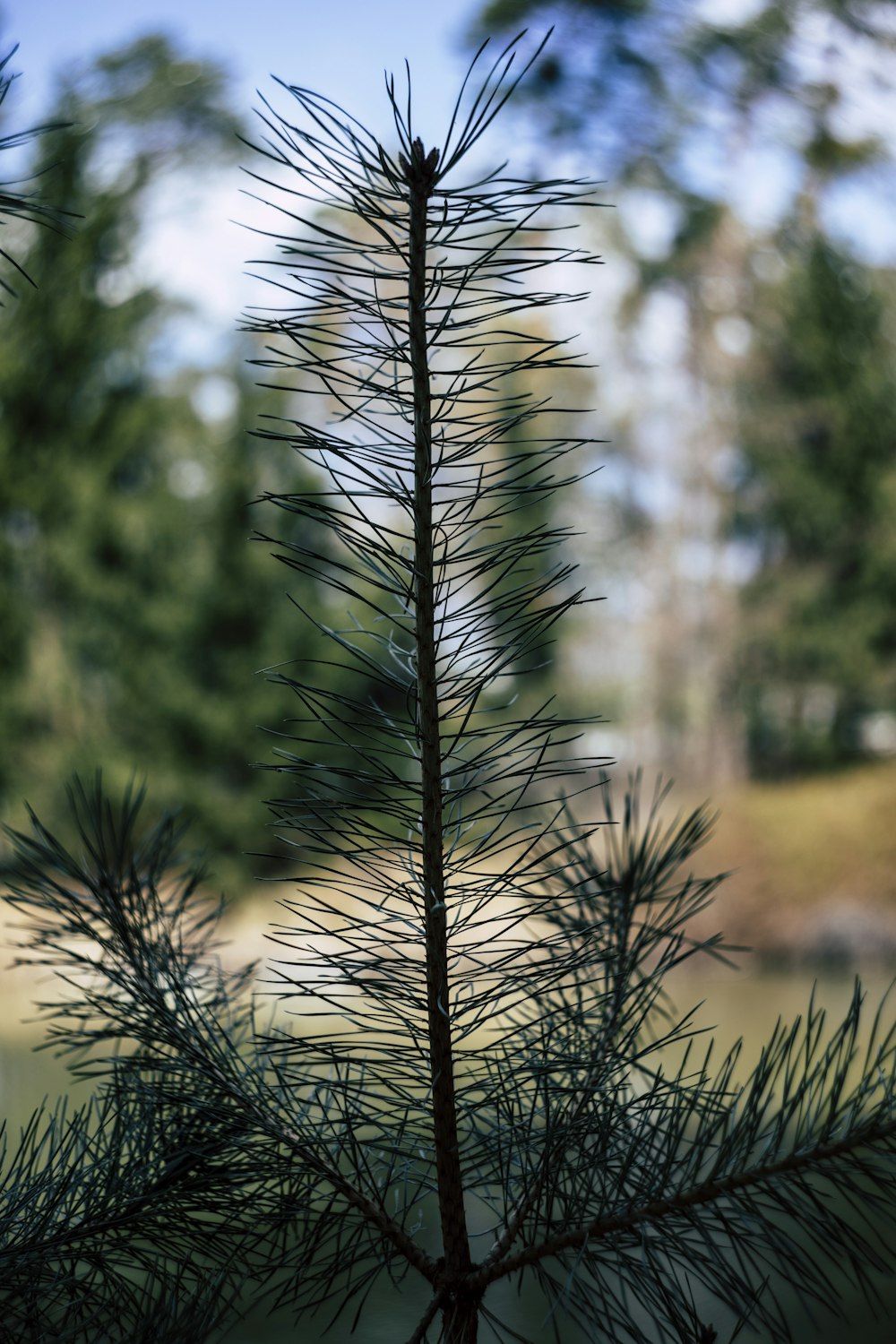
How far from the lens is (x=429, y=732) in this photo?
1.01ft

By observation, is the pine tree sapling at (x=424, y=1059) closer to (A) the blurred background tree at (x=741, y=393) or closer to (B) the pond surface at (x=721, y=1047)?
(B) the pond surface at (x=721, y=1047)

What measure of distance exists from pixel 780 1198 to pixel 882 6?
4417mm

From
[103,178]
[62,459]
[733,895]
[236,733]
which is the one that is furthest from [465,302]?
[103,178]

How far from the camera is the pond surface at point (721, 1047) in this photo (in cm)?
53

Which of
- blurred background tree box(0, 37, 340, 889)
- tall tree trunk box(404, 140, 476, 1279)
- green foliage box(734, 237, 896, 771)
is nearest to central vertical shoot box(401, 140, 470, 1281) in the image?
tall tree trunk box(404, 140, 476, 1279)

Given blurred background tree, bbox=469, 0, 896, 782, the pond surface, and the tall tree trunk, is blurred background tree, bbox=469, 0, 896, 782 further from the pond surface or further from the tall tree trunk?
the tall tree trunk

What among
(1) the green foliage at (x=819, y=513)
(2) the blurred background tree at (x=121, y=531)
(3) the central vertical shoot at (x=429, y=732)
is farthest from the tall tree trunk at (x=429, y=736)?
(1) the green foliage at (x=819, y=513)

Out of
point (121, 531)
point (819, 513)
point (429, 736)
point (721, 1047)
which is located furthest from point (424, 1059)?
point (819, 513)

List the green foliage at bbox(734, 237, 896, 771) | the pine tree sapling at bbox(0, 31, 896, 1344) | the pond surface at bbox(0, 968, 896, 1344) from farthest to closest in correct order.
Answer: the green foliage at bbox(734, 237, 896, 771)
the pond surface at bbox(0, 968, 896, 1344)
the pine tree sapling at bbox(0, 31, 896, 1344)

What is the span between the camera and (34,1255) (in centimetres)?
30

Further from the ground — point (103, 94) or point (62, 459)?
point (103, 94)

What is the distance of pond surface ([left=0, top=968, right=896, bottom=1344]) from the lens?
533 millimetres

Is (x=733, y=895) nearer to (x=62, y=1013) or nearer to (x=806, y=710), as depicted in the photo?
(x=806, y=710)

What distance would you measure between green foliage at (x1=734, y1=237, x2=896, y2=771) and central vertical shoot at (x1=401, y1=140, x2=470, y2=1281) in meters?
4.58
